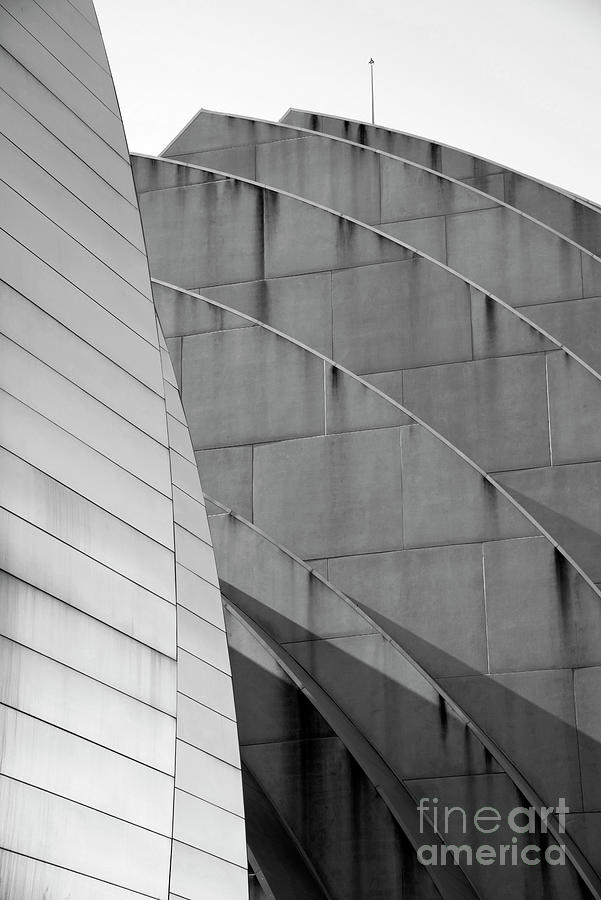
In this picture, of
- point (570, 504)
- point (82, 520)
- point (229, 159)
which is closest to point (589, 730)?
point (570, 504)

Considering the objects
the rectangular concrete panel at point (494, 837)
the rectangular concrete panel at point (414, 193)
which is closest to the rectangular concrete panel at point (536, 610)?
the rectangular concrete panel at point (494, 837)

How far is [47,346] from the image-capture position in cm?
562

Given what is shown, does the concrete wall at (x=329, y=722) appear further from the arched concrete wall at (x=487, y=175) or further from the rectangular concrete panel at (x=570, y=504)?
the arched concrete wall at (x=487, y=175)

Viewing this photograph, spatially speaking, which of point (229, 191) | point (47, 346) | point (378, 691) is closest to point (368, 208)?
point (229, 191)

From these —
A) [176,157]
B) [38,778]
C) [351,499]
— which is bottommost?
[38,778]

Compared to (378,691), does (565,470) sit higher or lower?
higher

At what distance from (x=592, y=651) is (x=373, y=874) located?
128 inches

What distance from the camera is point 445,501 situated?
13.2 m

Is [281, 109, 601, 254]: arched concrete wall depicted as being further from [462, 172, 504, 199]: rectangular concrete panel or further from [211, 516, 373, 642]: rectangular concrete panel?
[211, 516, 373, 642]: rectangular concrete panel

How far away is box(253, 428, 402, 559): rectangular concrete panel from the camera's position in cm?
1353

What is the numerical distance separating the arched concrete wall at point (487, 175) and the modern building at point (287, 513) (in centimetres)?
6

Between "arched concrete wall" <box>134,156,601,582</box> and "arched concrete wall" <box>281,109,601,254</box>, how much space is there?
4.81 meters

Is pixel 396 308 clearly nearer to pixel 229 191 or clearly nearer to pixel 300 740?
pixel 229 191

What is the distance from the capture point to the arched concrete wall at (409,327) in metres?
14.0
